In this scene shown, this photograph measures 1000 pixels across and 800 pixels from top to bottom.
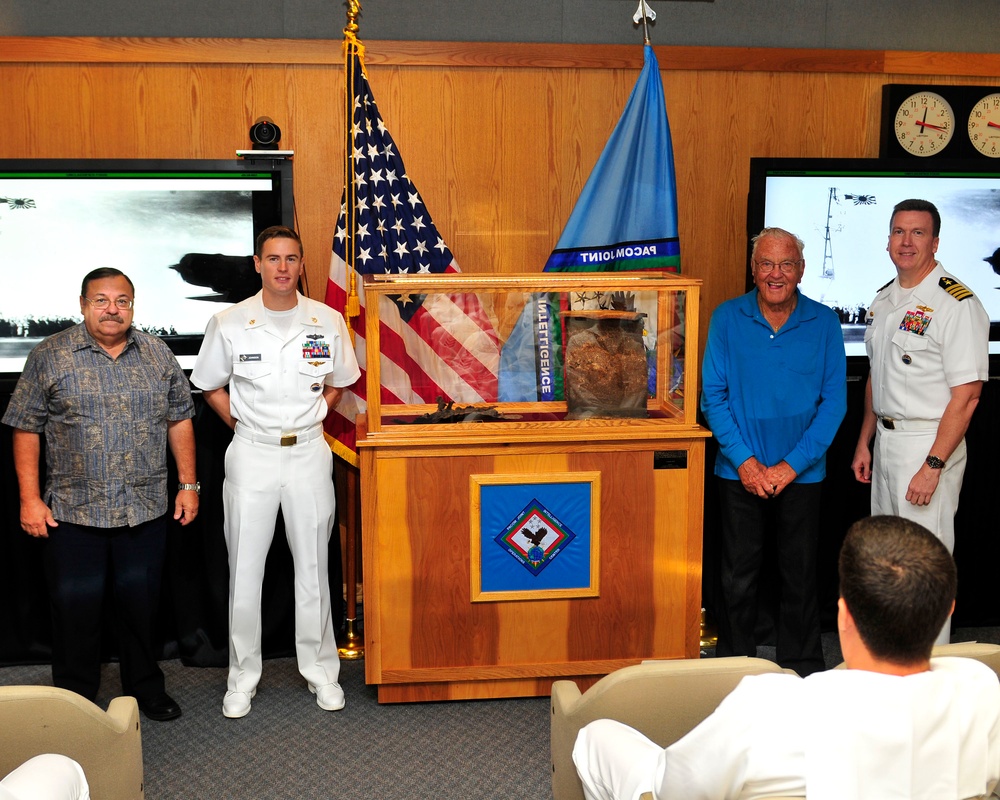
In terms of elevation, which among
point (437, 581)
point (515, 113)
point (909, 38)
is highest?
point (909, 38)

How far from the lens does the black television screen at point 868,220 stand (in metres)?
4.76

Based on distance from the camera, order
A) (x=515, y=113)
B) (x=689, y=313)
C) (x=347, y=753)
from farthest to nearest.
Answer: (x=515, y=113), (x=689, y=313), (x=347, y=753)

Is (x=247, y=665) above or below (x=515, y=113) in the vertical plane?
below

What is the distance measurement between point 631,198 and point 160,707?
266 cm

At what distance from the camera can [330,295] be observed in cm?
430

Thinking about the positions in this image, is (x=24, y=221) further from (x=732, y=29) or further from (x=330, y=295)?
(x=732, y=29)

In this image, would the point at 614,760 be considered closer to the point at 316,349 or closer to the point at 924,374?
the point at 316,349

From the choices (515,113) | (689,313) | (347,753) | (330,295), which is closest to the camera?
(347,753)

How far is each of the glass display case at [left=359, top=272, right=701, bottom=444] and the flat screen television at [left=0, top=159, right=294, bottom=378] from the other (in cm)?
110

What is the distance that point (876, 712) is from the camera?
156cm

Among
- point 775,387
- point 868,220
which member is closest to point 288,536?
point 775,387

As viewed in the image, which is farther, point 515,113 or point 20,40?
point 515,113

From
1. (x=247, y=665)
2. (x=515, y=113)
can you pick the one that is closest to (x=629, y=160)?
(x=515, y=113)

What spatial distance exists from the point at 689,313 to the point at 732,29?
1.88m
